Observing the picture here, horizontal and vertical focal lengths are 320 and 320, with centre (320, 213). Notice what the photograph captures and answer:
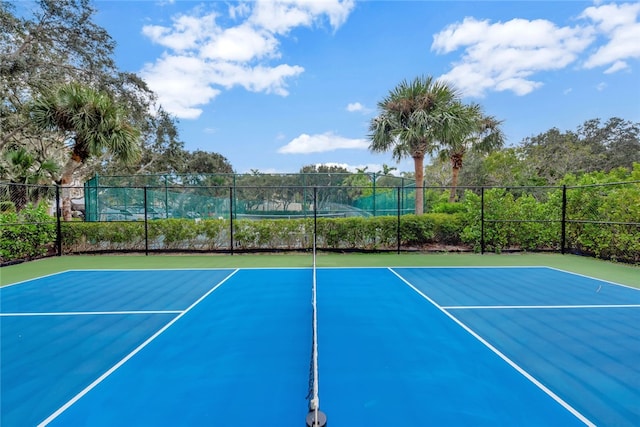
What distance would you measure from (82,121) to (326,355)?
11.3 metres

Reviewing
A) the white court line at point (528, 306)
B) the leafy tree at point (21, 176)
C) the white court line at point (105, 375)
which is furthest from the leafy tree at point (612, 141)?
the leafy tree at point (21, 176)

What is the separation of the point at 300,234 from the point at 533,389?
315 inches

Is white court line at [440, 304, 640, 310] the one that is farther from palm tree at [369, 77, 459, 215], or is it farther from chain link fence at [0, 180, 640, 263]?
palm tree at [369, 77, 459, 215]

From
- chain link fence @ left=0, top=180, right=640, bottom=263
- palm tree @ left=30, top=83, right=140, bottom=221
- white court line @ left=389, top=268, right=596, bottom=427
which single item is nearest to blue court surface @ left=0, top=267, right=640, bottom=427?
white court line @ left=389, top=268, right=596, bottom=427

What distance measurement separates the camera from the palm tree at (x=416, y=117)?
1145 centimetres

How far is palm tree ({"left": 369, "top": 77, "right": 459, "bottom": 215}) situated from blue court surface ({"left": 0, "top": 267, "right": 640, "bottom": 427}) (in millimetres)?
7077

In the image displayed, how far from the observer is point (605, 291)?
18.4ft

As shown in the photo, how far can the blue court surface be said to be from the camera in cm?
239

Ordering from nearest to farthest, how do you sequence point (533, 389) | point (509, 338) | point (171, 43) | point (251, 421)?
point (251, 421) < point (533, 389) < point (509, 338) < point (171, 43)

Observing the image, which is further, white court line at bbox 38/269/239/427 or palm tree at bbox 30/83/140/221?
palm tree at bbox 30/83/140/221

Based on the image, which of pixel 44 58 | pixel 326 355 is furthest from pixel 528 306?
pixel 44 58

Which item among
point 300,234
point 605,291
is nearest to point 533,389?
point 605,291

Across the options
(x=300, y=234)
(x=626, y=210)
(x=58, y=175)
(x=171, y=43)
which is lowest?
(x=300, y=234)

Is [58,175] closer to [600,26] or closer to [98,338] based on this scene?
[98,338]
